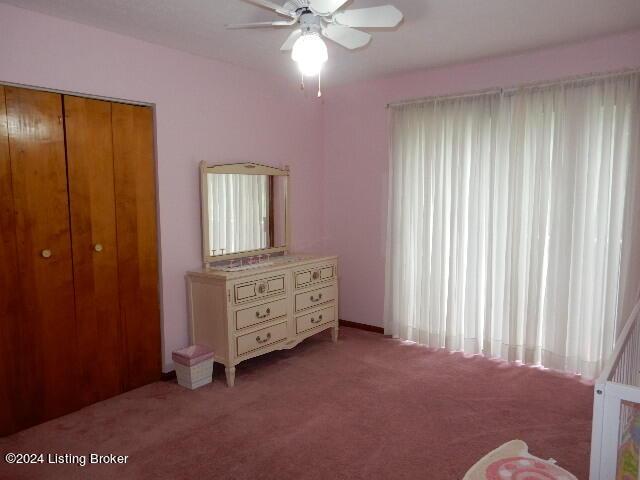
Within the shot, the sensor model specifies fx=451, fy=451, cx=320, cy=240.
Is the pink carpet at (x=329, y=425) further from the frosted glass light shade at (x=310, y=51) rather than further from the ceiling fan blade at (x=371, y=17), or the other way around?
the ceiling fan blade at (x=371, y=17)

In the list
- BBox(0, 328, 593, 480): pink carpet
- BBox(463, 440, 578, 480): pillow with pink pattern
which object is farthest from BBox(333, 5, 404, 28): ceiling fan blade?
BBox(0, 328, 593, 480): pink carpet

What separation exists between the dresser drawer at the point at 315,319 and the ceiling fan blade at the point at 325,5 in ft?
8.13

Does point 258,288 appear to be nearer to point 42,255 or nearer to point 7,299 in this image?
point 42,255

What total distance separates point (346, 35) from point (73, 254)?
2.13 metres

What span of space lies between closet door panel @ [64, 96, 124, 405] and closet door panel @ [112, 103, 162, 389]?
59mm

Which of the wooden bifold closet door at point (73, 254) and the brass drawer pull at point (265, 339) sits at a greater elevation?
the wooden bifold closet door at point (73, 254)

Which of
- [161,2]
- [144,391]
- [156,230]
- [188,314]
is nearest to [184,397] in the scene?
[144,391]

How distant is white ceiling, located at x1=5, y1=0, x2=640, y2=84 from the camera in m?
2.55

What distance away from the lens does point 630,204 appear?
3.10 m

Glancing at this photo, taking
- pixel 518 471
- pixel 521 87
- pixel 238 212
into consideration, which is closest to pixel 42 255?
pixel 238 212

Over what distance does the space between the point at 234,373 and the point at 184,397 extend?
1.27 feet

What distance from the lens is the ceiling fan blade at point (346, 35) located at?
87.9 inches

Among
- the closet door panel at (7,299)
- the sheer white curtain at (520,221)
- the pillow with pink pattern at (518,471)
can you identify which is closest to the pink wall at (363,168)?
the sheer white curtain at (520,221)

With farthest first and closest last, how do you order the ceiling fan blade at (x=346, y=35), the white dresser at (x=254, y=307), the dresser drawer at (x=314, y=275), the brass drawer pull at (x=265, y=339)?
the dresser drawer at (x=314, y=275) < the brass drawer pull at (x=265, y=339) < the white dresser at (x=254, y=307) < the ceiling fan blade at (x=346, y=35)
